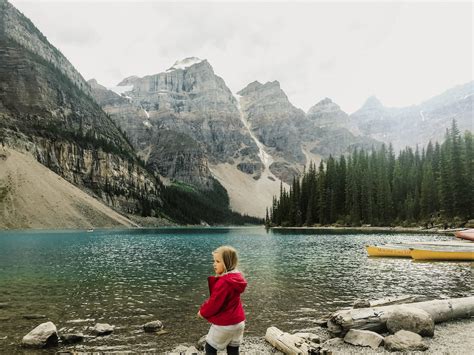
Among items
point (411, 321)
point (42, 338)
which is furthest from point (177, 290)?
point (411, 321)

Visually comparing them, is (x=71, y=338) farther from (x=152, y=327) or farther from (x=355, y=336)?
(x=355, y=336)

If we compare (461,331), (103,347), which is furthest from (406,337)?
(103,347)

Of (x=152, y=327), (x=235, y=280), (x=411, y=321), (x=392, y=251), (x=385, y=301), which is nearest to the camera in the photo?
(x=235, y=280)

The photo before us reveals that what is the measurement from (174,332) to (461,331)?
1225 cm

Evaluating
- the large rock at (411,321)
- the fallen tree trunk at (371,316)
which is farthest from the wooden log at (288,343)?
the large rock at (411,321)

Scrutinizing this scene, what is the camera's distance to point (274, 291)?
26.3 metres

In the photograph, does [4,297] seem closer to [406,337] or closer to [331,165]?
[406,337]

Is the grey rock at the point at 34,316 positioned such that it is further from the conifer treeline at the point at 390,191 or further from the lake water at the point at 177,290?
the conifer treeline at the point at 390,191

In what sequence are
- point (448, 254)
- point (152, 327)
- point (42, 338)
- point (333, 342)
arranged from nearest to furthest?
1. point (333, 342)
2. point (42, 338)
3. point (152, 327)
4. point (448, 254)

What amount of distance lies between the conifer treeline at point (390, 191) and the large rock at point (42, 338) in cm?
9497

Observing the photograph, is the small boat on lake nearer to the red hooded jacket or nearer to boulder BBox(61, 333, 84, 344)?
boulder BBox(61, 333, 84, 344)

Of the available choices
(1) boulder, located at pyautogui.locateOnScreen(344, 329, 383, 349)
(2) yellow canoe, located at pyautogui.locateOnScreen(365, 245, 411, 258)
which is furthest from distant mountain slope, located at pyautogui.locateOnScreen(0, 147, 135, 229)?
(1) boulder, located at pyautogui.locateOnScreen(344, 329, 383, 349)

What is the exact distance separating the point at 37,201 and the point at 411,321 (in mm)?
150121

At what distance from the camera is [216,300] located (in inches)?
317
